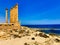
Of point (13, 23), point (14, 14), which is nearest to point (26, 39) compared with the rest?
point (13, 23)

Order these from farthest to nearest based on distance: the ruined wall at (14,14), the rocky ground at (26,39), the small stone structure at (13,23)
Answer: the ruined wall at (14,14)
the small stone structure at (13,23)
the rocky ground at (26,39)

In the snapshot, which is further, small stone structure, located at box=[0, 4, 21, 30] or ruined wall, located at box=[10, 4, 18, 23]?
ruined wall, located at box=[10, 4, 18, 23]

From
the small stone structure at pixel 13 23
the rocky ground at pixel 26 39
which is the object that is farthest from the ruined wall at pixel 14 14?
the rocky ground at pixel 26 39

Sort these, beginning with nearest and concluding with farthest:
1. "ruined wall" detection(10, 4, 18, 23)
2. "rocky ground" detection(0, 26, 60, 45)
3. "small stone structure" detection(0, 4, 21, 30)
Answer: "rocky ground" detection(0, 26, 60, 45)
"small stone structure" detection(0, 4, 21, 30)
"ruined wall" detection(10, 4, 18, 23)

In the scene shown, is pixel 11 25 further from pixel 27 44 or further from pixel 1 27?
pixel 27 44

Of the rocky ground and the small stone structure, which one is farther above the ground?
the small stone structure

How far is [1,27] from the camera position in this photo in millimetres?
23359

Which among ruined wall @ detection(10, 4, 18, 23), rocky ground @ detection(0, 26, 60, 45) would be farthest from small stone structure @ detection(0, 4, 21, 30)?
rocky ground @ detection(0, 26, 60, 45)

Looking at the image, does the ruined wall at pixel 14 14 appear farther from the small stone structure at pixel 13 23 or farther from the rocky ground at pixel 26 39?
the rocky ground at pixel 26 39

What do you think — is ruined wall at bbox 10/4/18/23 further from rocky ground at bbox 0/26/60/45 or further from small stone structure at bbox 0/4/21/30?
rocky ground at bbox 0/26/60/45

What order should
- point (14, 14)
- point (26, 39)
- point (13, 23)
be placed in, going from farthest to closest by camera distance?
point (14, 14) → point (13, 23) → point (26, 39)

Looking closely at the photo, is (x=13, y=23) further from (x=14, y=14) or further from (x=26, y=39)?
(x=26, y=39)

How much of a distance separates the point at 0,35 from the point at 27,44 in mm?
4647

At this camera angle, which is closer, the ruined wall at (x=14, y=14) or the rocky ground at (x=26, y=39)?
the rocky ground at (x=26, y=39)
